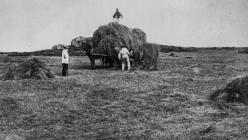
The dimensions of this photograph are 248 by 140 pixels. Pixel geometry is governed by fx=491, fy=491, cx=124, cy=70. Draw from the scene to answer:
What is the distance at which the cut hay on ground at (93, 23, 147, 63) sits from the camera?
150 ft

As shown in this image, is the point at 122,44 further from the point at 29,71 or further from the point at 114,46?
the point at 29,71

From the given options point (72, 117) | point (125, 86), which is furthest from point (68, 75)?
point (72, 117)

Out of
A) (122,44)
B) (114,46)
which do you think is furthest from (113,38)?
(122,44)

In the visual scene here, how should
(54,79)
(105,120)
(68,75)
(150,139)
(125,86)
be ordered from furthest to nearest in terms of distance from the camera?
(68,75)
(54,79)
(125,86)
(105,120)
(150,139)

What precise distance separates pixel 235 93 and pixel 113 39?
22.6 meters

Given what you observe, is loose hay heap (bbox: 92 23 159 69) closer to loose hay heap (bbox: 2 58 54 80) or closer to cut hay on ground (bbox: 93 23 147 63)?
cut hay on ground (bbox: 93 23 147 63)

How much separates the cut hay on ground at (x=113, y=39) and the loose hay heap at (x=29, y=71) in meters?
10.6

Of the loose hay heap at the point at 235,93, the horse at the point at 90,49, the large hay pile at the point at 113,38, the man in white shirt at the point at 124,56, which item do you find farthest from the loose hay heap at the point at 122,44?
the loose hay heap at the point at 235,93

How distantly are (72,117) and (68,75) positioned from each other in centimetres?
1665

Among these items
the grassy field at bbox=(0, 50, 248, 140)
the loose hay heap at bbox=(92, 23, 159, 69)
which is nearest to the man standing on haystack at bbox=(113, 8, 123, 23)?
the loose hay heap at bbox=(92, 23, 159, 69)

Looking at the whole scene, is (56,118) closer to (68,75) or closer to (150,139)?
(150,139)

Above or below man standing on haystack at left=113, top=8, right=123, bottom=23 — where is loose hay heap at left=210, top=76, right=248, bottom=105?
below

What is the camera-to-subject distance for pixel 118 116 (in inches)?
875

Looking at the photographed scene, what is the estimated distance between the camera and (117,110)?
2366cm
